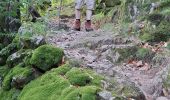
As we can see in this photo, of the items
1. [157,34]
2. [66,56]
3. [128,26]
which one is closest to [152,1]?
[128,26]

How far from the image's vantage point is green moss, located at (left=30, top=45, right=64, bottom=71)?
5.55m

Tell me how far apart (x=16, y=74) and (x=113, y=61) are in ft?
5.89

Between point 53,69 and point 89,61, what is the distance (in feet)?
3.19

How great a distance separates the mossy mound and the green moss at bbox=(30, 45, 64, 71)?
0.95 feet

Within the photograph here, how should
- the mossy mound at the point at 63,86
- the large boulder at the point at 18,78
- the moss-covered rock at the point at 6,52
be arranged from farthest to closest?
1. the moss-covered rock at the point at 6,52
2. the large boulder at the point at 18,78
3. the mossy mound at the point at 63,86

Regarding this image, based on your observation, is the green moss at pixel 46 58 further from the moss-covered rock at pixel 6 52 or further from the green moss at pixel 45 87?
the moss-covered rock at pixel 6 52

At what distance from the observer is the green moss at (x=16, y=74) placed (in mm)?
5463

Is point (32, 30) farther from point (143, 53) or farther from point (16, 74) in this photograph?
point (143, 53)

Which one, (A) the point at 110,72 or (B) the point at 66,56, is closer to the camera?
(A) the point at 110,72

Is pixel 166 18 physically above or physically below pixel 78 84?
above

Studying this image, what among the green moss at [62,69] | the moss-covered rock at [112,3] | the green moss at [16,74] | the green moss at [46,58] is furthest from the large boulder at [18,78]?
the moss-covered rock at [112,3]

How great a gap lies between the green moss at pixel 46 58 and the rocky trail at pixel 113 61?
0.65 feet

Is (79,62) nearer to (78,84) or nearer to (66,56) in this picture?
(66,56)

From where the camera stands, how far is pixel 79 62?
18.8 ft
